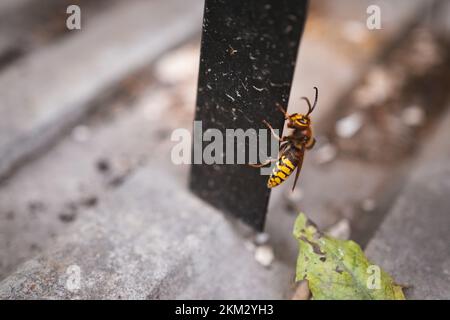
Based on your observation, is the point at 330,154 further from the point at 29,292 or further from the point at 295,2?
the point at 29,292

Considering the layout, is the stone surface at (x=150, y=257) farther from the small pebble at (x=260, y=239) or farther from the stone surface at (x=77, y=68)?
the stone surface at (x=77, y=68)

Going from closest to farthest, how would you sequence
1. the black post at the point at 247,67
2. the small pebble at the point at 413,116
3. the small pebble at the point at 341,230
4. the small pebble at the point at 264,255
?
1. the black post at the point at 247,67
2. the small pebble at the point at 264,255
3. the small pebble at the point at 341,230
4. the small pebble at the point at 413,116

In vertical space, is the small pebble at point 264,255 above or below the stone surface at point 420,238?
below

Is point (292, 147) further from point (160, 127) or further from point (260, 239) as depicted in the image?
point (160, 127)

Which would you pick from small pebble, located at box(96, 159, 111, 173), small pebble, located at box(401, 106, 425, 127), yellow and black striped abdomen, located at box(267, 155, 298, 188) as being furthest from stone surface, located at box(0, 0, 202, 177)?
small pebble, located at box(401, 106, 425, 127)

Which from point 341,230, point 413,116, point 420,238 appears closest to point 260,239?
point 341,230

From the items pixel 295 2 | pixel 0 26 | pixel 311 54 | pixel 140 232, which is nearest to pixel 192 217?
pixel 140 232

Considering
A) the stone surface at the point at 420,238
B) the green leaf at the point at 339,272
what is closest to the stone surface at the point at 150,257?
the green leaf at the point at 339,272
